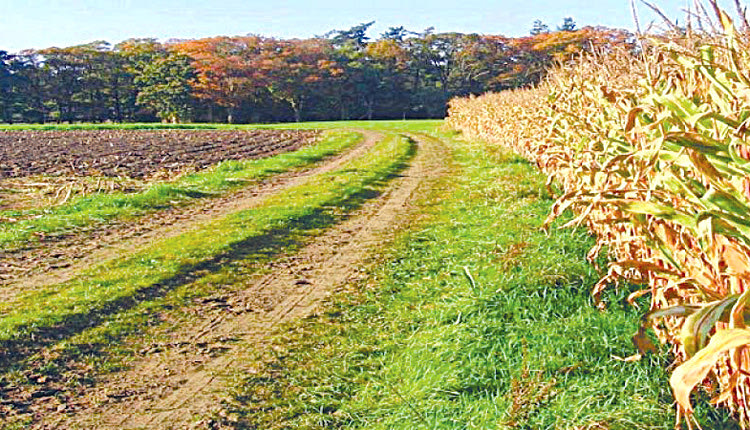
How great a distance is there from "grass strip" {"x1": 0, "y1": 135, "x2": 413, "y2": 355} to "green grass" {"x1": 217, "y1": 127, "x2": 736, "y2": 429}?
1.74 meters

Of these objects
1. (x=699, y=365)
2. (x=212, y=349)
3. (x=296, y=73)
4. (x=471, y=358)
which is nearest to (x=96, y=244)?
→ (x=212, y=349)

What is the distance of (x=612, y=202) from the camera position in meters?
3.77

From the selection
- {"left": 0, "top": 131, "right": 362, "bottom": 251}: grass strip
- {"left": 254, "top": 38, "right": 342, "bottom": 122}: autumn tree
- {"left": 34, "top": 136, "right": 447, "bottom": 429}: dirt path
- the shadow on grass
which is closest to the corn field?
{"left": 34, "top": 136, "right": 447, "bottom": 429}: dirt path

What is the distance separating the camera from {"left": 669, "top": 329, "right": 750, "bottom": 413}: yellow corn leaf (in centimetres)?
248

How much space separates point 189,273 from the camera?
298 inches

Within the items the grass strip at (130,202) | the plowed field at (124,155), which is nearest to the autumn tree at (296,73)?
the plowed field at (124,155)

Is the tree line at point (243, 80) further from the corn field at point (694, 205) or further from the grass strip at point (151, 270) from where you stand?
the corn field at point (694, 205)

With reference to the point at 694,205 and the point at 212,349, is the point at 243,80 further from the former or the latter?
the point at 694,205

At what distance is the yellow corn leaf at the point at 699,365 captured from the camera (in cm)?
248

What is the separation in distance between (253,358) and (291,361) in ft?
0.89

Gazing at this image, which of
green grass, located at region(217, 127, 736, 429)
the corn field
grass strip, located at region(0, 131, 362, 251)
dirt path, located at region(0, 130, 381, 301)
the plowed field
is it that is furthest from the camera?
the plowed field

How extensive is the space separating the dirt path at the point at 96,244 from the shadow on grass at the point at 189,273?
1.06 m

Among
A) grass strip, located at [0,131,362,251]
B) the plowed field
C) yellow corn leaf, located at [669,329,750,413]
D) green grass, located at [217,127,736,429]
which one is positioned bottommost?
the plowed field

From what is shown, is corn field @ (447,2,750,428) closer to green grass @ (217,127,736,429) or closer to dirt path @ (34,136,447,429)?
green grass @ (217,127,736,429)
